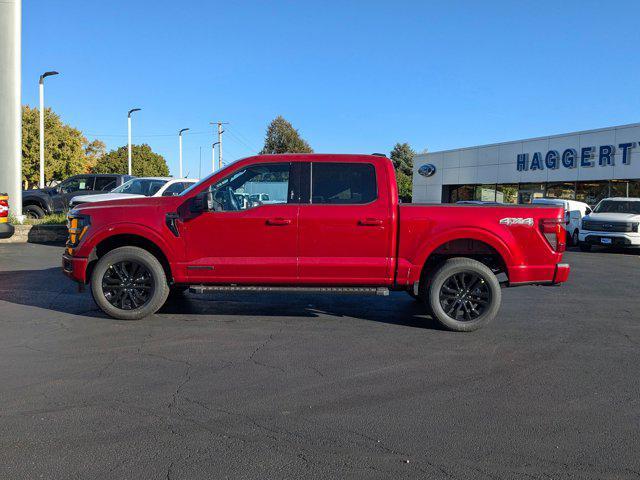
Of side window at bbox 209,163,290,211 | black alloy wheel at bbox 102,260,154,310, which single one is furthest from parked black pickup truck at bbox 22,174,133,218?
side window at bbox 209,163,290,211

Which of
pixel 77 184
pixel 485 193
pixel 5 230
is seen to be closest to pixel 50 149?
pixel 77 184

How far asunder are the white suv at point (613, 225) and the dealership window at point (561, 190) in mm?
9973

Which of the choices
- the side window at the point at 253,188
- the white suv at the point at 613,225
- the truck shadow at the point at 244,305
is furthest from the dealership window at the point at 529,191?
the side window at the point at 253,188

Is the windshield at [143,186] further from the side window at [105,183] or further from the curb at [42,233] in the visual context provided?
the side window at [105,183]

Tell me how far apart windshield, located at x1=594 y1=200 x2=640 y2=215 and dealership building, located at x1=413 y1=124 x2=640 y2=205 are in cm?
701

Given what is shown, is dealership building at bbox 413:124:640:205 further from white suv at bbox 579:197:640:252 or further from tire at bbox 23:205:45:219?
tire at bbox 23:205:45:219

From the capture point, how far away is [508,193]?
33906 millimetres

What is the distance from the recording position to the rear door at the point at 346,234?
6469mm

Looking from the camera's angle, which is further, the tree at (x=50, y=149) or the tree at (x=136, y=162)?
the tree at (x=136, y=162)

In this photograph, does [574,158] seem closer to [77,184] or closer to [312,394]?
[77,184]

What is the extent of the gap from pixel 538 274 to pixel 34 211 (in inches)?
707

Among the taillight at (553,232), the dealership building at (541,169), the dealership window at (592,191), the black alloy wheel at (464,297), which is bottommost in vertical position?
the black alloy wheel at (464,297)

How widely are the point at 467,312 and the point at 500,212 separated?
1.23 m

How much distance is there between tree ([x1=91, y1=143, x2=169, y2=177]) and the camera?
75.8m
